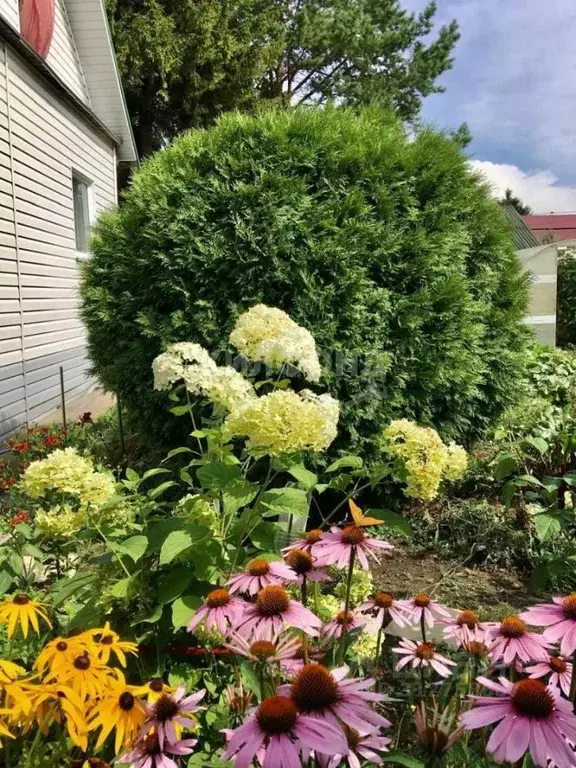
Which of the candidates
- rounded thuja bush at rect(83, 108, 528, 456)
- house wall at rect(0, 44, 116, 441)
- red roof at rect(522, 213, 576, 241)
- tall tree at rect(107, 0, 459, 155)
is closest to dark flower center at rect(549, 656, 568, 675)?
rounded thuja bush at rect(83, 108, 528, 456)

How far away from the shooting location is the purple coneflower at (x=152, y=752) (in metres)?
0.86

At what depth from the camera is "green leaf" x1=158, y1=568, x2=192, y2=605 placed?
1455mm

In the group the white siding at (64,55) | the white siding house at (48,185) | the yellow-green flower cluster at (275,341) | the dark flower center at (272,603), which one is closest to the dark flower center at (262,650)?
the dark flower center at (272,603)

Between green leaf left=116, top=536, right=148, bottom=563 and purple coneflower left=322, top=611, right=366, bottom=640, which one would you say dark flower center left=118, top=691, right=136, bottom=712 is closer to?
purple coneflower left=322, top=611, right=366, bottom=640

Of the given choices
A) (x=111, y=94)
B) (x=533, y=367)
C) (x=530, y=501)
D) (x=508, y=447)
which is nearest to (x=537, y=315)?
(x=533, y=367)

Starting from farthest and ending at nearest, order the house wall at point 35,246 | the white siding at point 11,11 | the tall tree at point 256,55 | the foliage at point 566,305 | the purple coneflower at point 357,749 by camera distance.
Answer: the tall tree at point 256,55 < the foliage at point 566,305 < the white siding at point 11,11 < the house wall at point 35,246 < the purple coneflower at point 357,749

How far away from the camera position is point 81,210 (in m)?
9.04

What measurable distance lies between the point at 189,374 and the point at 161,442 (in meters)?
1.89

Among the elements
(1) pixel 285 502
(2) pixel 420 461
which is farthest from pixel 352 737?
(2) pixel 420 461

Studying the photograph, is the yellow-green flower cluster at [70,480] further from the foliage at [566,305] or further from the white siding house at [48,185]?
the foliage at [566,305]

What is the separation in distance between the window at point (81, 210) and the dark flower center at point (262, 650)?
873 cm

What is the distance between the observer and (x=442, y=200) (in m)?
3.62

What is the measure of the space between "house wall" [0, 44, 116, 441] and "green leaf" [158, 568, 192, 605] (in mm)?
4389

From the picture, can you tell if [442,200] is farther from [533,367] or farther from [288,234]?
[533,367]
